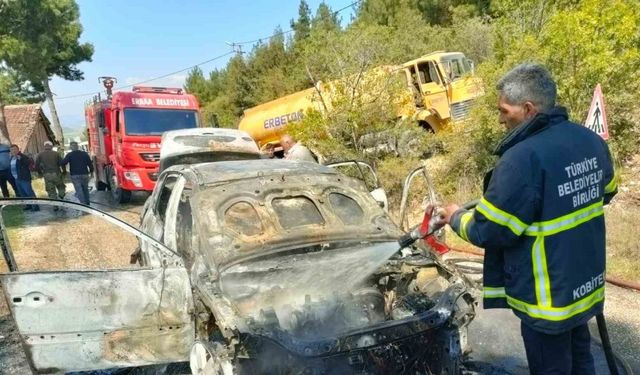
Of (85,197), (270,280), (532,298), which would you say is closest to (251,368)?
(270,280)

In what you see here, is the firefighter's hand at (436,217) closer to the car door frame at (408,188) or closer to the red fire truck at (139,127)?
the car door frame at (408,188)

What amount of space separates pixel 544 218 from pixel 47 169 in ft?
39.7

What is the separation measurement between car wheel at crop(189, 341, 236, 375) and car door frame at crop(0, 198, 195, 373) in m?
0.42

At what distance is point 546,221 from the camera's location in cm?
233

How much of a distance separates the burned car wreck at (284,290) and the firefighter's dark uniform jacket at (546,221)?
820 mm

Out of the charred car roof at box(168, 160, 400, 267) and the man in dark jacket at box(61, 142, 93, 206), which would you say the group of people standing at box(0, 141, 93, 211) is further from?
the charred car roof at box(168, 160, 400, 267)

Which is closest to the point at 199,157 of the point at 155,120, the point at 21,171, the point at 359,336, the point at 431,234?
the point at 155,120

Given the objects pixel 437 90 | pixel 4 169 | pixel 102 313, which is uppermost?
pixel 437 90

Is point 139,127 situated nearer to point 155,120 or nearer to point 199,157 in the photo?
point 155,120

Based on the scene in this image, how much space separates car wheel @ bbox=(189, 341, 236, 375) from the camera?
2.92 metres

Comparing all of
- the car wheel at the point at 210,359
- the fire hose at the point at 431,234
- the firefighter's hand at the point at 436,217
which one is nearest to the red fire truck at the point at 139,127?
the car wheel at the point at 210,359

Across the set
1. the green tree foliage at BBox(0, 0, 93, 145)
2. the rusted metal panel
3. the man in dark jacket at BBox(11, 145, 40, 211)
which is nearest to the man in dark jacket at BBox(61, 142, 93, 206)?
the man in dark jacket at BBox(11, 145, 40, 211)

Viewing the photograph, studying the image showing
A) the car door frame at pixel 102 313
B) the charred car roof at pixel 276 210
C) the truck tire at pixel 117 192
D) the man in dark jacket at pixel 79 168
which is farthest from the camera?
the truck tire at pixel 117 192

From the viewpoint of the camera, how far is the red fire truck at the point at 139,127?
41.8 ft
